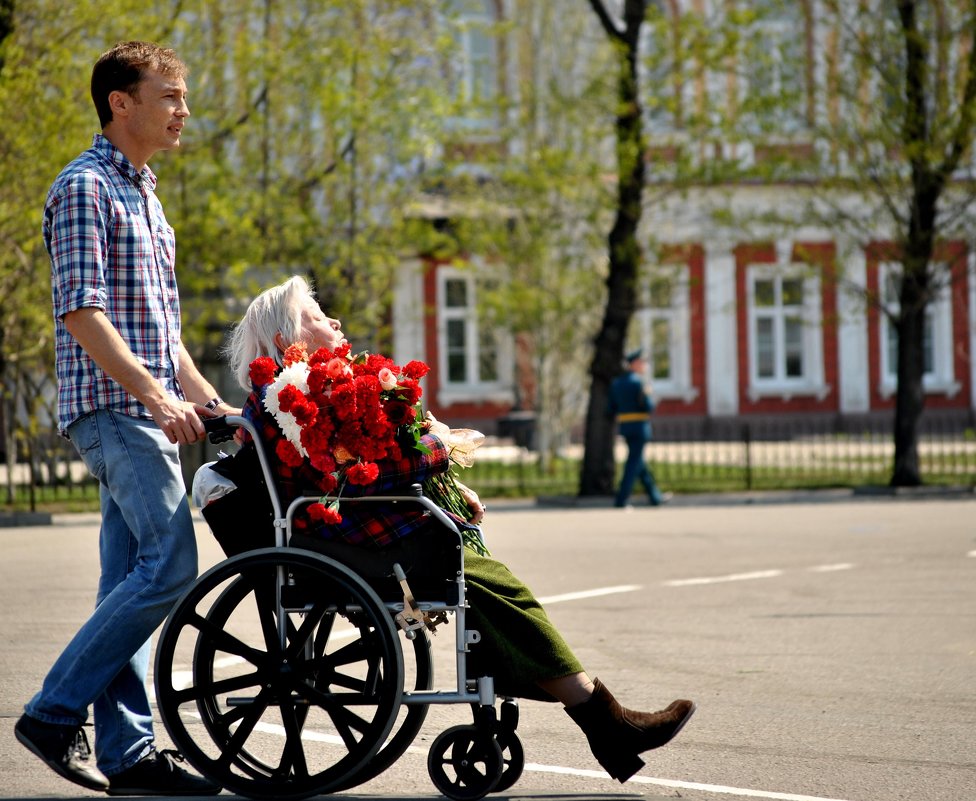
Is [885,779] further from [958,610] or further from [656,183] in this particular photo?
[656,183]

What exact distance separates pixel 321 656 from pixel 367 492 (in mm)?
532

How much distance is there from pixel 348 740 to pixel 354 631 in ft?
11.0

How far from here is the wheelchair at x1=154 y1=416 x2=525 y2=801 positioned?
14.6ft

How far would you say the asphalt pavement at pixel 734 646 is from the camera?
16.4 ft

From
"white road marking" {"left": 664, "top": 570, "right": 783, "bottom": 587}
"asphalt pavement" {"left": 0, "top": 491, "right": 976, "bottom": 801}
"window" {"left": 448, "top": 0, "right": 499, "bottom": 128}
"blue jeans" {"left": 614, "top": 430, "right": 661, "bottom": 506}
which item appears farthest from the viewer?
"window" {"left": 448, "top": 0, "right": 499, "bottom": 128}

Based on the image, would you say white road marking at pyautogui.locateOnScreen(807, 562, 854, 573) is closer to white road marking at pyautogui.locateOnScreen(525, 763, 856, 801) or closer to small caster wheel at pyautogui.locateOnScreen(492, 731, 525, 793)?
white road marking at pyautogui.locateOnScreen(525, 763, 856, 801)

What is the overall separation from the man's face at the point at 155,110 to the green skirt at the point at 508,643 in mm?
1569

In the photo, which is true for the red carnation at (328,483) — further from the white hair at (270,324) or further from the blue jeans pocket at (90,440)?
the blue jeans pocket at (90,440)

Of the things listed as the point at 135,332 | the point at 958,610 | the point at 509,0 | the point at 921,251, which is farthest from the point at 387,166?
the point at 135,332

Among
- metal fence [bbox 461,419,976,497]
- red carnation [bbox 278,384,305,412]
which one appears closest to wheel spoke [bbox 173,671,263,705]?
red carnation [bbox 278,384,305,412]

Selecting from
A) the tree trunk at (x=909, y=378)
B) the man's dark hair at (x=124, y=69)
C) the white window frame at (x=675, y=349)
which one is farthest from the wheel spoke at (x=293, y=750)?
the white window frame at (x=675, y=349)

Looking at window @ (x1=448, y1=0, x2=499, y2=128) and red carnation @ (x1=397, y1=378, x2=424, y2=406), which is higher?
window @ (x1=448, y1=0, x2=499, y2=128)

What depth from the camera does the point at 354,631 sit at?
7883mm

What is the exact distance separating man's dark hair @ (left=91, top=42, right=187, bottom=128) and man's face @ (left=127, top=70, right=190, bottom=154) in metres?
0.02
